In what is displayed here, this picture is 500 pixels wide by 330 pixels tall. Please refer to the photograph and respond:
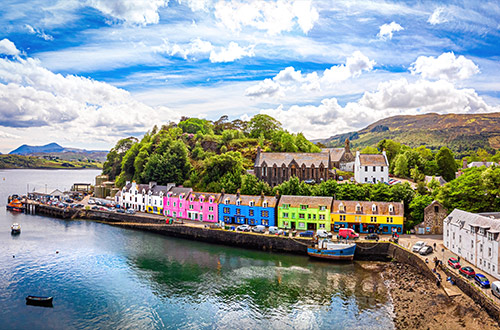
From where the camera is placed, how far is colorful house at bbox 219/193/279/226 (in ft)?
165

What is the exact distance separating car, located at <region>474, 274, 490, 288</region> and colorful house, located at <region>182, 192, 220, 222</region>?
117 ft

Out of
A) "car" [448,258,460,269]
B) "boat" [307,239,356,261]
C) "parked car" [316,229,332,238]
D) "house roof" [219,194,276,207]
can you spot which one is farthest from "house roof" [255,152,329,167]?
"car" [448,258,460,269]

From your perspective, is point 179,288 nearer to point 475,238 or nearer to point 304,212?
point 304,212

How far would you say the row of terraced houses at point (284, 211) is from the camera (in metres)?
45.7

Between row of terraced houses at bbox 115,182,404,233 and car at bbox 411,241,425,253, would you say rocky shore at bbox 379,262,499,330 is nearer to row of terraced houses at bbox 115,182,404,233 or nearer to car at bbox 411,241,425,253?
car at bbox 411,241,425,253

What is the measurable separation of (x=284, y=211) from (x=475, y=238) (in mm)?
23744

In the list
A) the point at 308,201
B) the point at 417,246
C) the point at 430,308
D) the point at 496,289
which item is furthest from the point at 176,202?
the point at 496,289

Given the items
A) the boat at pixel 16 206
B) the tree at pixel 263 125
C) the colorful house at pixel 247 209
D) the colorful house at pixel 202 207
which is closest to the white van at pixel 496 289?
the colorful house at pixel 247 209

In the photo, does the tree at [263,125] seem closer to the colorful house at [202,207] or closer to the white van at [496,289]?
the colorful house at [202,207]

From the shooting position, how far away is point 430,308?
88.3 feet

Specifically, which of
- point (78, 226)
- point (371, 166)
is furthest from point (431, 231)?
point (78, 226)

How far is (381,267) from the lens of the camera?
123 ft

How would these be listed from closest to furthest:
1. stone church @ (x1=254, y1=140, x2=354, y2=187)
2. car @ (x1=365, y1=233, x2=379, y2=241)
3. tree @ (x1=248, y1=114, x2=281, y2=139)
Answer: car @ (x1=365, y1=233, x2=379, y2=241) → stone church @ (x1=254, y1=140, x2=354, y2=187) → tree @ (x1=248, y1=114, x2=281, y2=139)

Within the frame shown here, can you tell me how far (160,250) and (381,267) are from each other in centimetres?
2661
